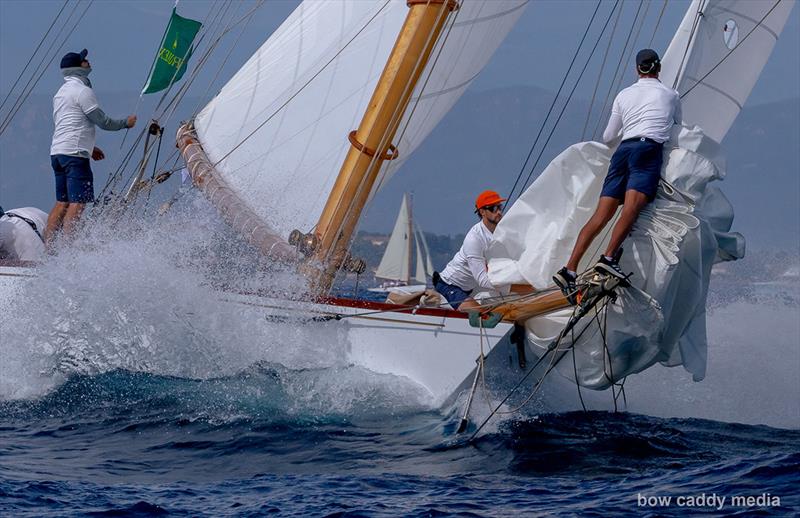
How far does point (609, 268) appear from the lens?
8.47 meters

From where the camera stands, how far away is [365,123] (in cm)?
1014

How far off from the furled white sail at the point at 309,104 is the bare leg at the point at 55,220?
148 centimetres

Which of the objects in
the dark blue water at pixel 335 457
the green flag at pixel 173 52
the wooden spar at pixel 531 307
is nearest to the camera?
the dark blue water at pixel 335 457

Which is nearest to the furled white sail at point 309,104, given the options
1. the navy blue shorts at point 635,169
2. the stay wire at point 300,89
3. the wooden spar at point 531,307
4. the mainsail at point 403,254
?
the stay wire at point 300,89

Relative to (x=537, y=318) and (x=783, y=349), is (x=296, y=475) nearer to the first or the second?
(x=537, y=318)

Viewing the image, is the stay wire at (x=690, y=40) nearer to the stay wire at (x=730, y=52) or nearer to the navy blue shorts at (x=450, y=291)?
the stay wire at (x=730, y=52)

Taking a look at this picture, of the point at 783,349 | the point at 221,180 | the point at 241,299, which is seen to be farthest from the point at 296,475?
the point at 783,349

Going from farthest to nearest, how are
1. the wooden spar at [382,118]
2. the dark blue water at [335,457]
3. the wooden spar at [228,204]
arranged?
the wooden spar at [228,204] < the wooden spar at [382,118] < the dark blue water at [335,457]

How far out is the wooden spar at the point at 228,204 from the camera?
34.4 feet

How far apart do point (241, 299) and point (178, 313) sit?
21.6 inches

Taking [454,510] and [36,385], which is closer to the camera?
[454,510]

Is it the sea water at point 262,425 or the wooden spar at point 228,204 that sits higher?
the wooden spar at point 228,204

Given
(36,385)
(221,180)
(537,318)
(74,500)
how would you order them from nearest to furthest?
(74,500) < (537,318) < (36,385) < (221,180)

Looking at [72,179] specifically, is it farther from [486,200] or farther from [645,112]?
[645,112]
